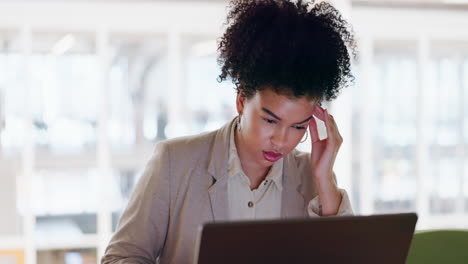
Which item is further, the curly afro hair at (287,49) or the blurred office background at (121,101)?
the blurred office background at (121,101)

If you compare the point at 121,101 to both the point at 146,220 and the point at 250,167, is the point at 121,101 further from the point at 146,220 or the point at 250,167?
the point at 146,220

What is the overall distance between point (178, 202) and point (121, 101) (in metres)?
3.74

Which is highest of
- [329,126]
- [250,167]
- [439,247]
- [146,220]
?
[329,126]

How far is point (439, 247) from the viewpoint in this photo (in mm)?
1850

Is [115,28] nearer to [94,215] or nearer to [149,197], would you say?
[94,215]

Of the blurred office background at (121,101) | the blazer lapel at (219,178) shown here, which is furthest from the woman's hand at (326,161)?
the blurred office background at (121,101)

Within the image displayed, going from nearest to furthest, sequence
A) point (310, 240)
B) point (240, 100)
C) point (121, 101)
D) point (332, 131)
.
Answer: point (310, 240) → point (240, 100) → point (332, 131) → point (121, 101)

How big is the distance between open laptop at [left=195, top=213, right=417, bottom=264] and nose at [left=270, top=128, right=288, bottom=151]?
477 millimetres

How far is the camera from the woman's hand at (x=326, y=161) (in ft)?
5.86

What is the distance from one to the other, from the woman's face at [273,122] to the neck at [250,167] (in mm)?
125

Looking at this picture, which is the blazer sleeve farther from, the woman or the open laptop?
the open laptop

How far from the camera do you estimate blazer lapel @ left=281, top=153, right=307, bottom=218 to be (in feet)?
6.04

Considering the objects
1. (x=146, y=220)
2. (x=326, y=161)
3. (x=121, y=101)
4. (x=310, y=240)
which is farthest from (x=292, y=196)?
(x=121, y=101)

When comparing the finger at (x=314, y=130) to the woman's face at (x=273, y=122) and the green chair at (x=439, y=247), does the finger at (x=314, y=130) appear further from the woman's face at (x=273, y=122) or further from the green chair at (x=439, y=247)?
the green chair at (x=439, y=247)
